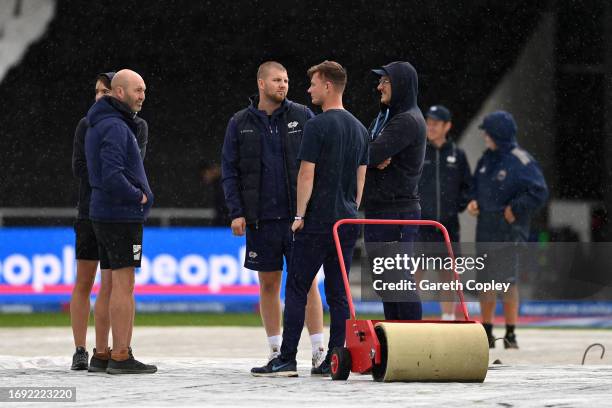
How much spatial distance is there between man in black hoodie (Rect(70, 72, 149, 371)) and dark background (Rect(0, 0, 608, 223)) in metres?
15.6

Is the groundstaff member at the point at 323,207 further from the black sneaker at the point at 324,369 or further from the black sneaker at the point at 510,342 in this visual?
the black sneaker at the point at 510,342

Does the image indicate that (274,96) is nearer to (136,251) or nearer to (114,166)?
(114,166)

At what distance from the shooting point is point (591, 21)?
2361 centimetres

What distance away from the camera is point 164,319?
16875mm

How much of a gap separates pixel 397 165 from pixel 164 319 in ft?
26.0

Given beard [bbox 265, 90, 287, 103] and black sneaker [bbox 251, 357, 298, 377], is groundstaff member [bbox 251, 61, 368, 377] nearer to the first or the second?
black sneaker [bbox 251, 357, 298, 377]

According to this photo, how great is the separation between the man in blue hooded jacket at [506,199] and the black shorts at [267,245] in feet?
12.2

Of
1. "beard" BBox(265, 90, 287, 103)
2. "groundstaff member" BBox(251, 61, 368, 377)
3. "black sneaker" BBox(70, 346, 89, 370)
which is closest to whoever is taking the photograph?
"groundstaff member" BBox(251, 61, 368, 377)

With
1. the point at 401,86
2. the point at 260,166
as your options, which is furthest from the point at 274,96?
the point at 401,86

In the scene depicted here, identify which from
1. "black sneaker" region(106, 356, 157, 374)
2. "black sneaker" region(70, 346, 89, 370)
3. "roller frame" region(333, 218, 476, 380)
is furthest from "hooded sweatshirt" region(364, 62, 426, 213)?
"black sneaker" region(70, 346, 89, 370)

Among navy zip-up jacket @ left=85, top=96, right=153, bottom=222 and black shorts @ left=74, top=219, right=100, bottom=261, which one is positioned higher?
navy zip-up jacket @ left=85, top=96, right=153, bottom=222

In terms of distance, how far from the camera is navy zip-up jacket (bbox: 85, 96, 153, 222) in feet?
29.8

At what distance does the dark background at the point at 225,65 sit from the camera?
24.5m

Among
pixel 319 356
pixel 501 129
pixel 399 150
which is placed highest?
pixel 501 129
